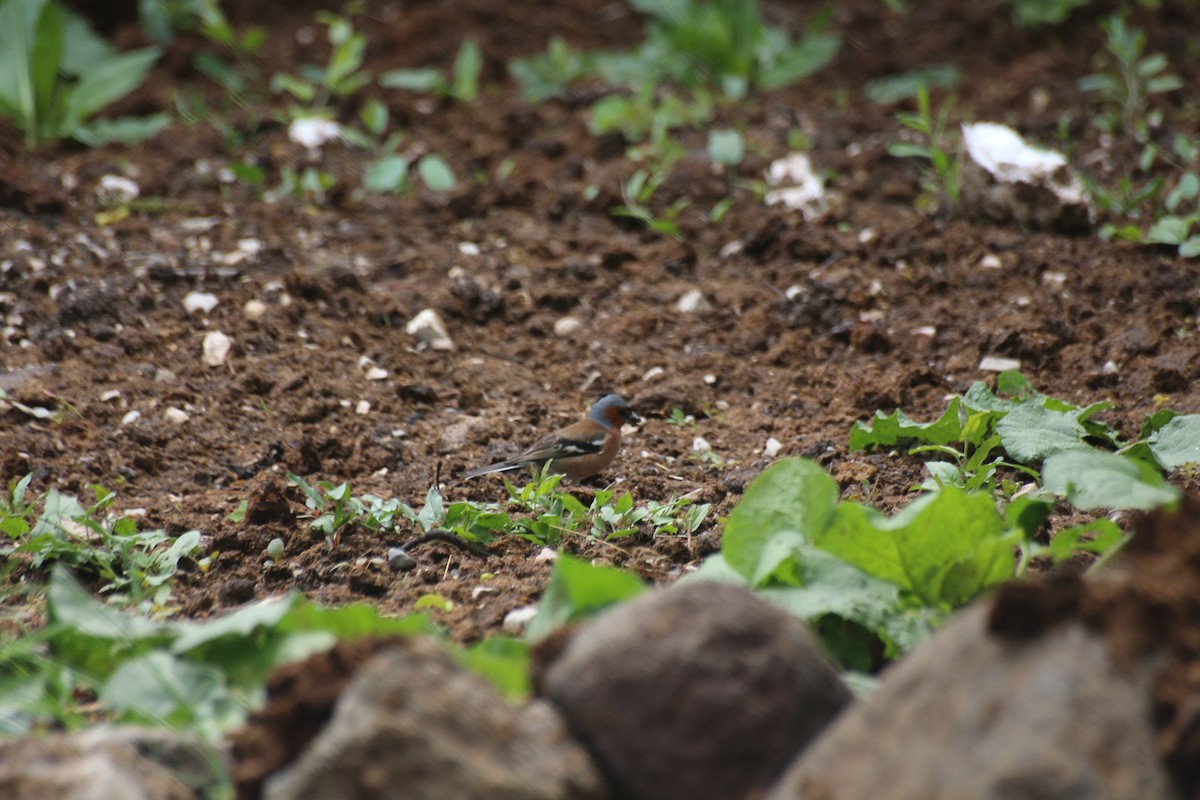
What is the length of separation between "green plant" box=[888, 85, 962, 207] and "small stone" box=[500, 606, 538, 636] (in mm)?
3437

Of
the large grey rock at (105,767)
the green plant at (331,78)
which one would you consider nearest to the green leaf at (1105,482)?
the large grey rock at (105,767)

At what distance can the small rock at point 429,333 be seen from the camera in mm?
5051

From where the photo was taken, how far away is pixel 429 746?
1.79m

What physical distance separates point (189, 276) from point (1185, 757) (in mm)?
4520

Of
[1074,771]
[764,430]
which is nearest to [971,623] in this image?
[1074,771]

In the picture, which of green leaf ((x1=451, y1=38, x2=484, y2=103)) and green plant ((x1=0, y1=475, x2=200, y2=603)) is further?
green leaf ((x1=451, y1=38, x2=484, y2=103))

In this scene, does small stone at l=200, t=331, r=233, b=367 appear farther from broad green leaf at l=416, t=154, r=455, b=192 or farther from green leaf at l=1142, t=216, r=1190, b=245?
green leaf at l=1142, t=216, r=1190, b=245

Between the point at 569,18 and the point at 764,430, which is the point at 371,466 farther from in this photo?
the point at 569,18

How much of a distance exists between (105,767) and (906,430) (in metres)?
2.62

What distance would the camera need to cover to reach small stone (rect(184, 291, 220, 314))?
16.4 feet

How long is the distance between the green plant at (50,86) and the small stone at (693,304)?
342 cm

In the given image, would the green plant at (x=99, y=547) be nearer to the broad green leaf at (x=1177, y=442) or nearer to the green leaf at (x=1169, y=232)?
the broad green leaf at (x=1177, y=442)

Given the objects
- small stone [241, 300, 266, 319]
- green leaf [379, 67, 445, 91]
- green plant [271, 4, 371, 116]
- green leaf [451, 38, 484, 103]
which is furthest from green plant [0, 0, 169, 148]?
small stone [241, 300, 266, 319]

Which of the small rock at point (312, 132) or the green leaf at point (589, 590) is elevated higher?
the green leaf at point (589, 590)
